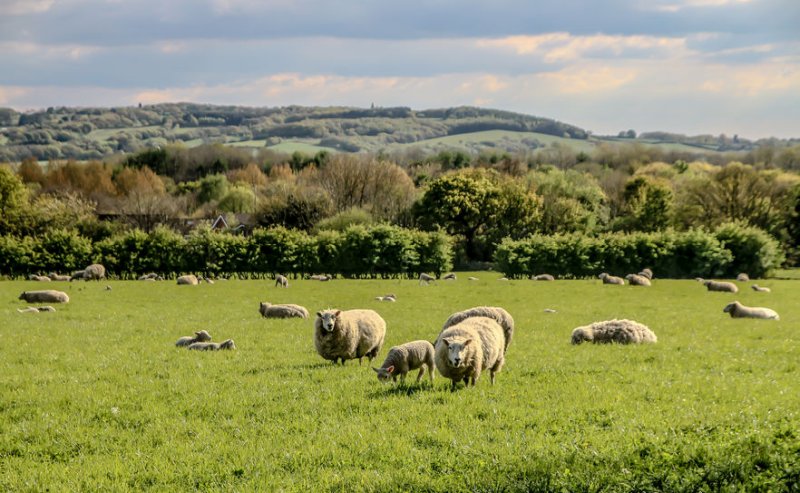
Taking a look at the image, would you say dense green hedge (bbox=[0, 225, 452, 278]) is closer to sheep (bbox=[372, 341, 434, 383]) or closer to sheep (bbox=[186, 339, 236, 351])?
sheep (bbox=[186, 339, 236, 351])

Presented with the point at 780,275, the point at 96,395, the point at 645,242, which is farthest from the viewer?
the point at 780,275

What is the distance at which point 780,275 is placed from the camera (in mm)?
63312

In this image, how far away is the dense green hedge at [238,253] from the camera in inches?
2087

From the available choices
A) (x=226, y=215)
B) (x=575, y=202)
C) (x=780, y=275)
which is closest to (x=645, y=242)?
(x=780, y=275)

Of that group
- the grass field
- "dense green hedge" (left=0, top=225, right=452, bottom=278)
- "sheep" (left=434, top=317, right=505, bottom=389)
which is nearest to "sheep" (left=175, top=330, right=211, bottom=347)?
the grass field

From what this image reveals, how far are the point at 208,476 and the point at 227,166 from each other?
549ft

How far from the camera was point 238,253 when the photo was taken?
55875 mm

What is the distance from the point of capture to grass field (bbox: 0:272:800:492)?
928cm

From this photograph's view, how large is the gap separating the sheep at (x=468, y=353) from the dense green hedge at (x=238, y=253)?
137ft

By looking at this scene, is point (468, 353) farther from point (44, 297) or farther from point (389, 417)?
point (44, 297)

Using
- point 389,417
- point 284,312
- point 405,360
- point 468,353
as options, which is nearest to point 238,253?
point 284,312

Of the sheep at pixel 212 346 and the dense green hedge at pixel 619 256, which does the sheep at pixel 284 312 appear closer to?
the sheep at pixel 212 346

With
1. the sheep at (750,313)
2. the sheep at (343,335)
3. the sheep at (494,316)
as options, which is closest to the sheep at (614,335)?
the sheep at (494,316)

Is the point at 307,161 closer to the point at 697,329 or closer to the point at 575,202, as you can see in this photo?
the point at 575,202
